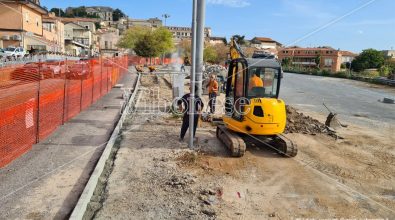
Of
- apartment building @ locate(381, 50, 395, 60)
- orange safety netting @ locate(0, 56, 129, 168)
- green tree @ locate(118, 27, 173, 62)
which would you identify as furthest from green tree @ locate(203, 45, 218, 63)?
apartment building @ locate(381, 50, 395, 60)

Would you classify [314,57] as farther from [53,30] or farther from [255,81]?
[255,81]

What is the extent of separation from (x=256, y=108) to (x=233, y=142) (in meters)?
1.01

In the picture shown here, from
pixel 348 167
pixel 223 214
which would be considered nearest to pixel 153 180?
pixel 223 214

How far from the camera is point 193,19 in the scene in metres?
8.76

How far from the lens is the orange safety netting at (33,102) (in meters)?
7.47

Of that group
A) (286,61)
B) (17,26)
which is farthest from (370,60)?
(17,26)

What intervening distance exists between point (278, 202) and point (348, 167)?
10.3ft

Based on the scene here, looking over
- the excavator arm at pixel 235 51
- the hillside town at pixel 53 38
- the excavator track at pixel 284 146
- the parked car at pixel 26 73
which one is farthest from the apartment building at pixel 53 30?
the excavator track at pixel 284 146

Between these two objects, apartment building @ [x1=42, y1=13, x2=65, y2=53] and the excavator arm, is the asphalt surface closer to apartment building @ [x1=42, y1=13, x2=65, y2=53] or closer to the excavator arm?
the excavator arm

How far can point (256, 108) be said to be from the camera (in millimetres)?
8469

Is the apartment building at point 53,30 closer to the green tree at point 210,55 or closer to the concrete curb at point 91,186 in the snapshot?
the green tree at point 210,55

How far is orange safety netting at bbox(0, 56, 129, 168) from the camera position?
7.47m

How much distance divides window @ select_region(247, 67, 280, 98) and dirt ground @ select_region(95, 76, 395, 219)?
61.6 inches

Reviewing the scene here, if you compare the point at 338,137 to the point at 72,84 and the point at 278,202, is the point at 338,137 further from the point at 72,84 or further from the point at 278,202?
the point at 72,84
